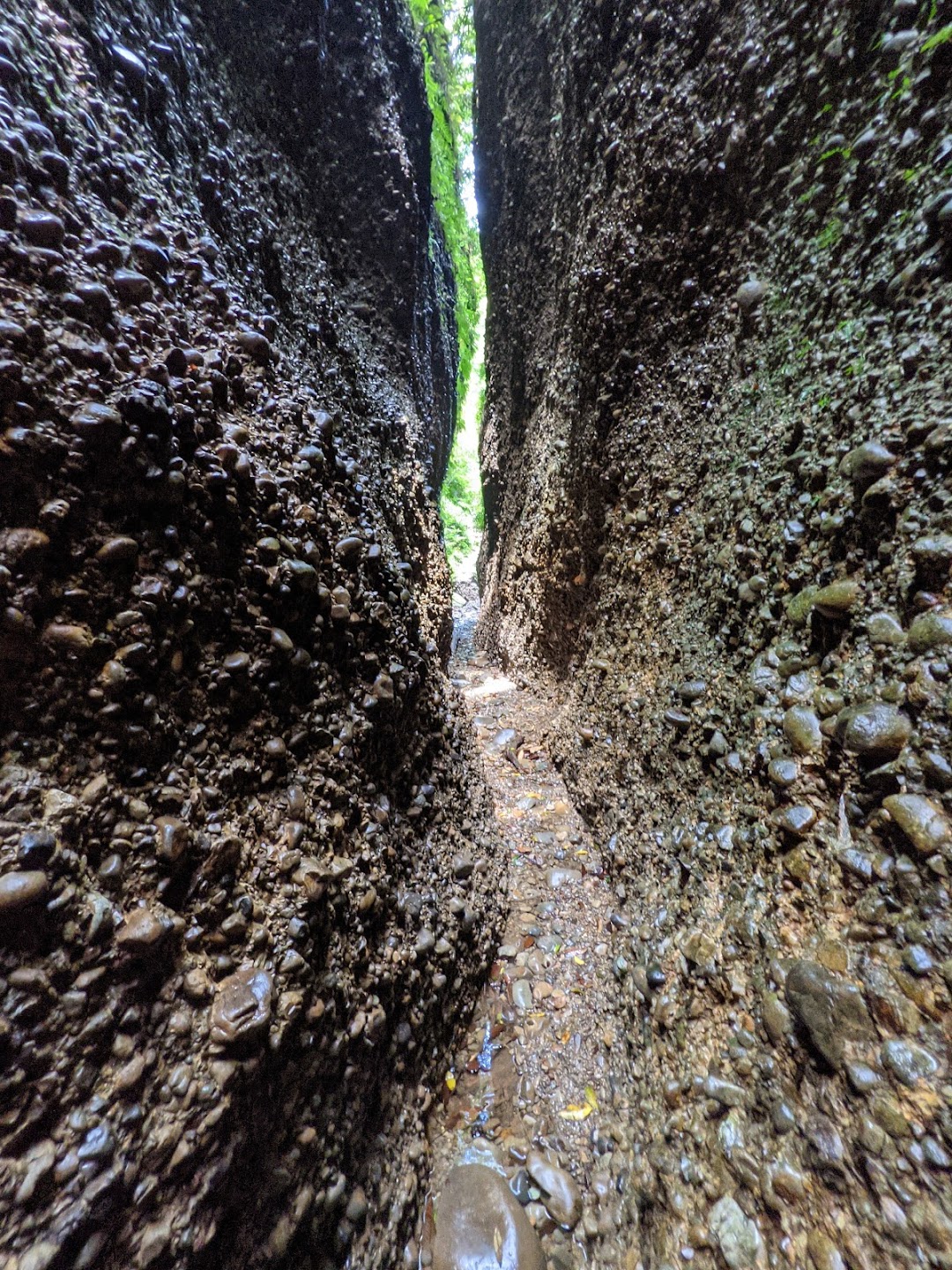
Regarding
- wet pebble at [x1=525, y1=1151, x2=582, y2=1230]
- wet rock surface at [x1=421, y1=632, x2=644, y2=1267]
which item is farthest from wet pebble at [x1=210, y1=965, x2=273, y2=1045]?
wet pebble at [x1=525, y1=1151, x2=582, y2=1230]

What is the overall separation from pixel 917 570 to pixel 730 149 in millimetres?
2013

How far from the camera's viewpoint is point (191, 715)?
47.1 inches

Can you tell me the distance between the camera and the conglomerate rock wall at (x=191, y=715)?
2.92 ft

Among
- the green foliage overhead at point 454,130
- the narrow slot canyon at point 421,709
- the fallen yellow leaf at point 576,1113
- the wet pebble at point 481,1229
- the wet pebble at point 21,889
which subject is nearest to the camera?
the wet pebble at point 21,889

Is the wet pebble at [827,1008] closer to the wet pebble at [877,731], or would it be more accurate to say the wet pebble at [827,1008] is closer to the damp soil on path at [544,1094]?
the wet pebble at [877,731]

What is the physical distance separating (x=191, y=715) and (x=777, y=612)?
1.88 m

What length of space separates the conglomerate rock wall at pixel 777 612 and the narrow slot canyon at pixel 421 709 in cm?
1

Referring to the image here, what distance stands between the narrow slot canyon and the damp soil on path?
0.04 feet

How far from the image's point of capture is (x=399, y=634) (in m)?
1.90

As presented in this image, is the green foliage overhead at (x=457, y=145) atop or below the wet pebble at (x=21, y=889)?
atop

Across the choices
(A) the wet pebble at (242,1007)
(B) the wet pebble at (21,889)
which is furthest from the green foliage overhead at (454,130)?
(A) the wet pebble at (242,1007)

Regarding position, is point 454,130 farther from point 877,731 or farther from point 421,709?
point 877,731

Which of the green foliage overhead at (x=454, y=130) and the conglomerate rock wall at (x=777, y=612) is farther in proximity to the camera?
the green foliage overhead at (x=454, y=130)

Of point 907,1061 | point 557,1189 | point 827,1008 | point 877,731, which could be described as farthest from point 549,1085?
point 877,731
